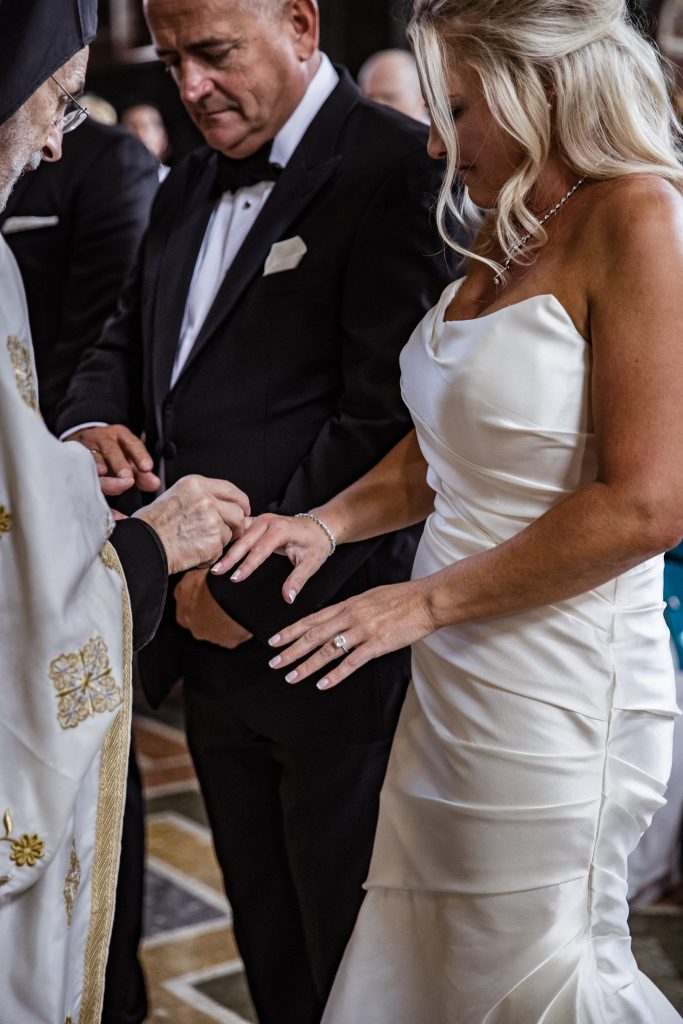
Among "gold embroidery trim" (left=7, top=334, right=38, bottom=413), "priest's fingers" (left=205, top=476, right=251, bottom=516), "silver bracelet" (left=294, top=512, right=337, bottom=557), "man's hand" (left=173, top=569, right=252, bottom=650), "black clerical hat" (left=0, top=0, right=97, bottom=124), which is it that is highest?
"black clerical hat" (left=0, top=0, right=97, bottom=124)

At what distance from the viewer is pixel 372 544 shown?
84.1 inches

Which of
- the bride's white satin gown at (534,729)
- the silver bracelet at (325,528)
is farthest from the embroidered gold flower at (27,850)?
the silver bracelet at (325,528)

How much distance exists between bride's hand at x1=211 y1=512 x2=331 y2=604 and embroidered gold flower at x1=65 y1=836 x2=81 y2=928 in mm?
503

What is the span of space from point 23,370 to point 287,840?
1.17 m

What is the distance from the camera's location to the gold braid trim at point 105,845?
5.09ft

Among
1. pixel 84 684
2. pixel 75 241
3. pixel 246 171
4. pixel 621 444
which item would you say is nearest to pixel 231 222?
pixel 246 171

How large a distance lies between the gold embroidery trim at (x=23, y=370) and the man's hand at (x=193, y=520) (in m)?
0.33

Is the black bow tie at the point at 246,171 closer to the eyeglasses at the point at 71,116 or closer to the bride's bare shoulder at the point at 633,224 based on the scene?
the eyeglasses at the point at 71,116

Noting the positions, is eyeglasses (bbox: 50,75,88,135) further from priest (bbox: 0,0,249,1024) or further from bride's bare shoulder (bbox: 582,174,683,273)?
bride's bare shoulder (bbox: 582,174,683,273)

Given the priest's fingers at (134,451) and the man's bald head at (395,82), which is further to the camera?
the man's bald head at (395,82)

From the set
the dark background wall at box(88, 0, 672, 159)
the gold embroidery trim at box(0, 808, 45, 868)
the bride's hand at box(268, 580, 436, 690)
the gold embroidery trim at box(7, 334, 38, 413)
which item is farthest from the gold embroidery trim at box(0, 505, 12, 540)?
the dark background wall at box(88, 0, 672, 159)

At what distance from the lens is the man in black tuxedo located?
2.08m

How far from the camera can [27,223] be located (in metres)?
3.04

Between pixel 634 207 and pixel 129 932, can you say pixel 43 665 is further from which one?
pixel 129 932
